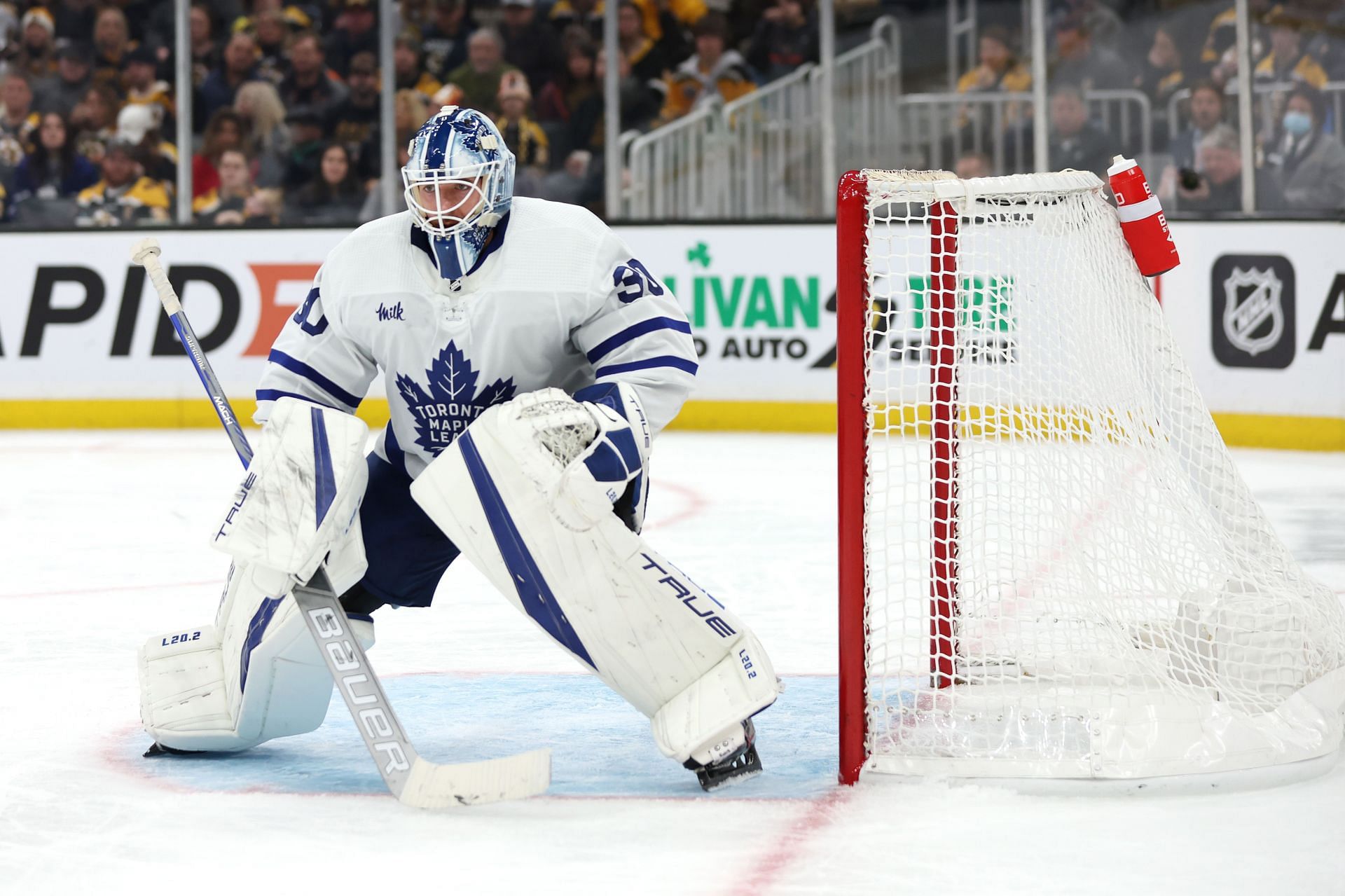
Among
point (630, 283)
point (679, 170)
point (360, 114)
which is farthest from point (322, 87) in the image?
point (630, 283)

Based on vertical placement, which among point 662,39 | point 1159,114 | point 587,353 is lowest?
point 587,353

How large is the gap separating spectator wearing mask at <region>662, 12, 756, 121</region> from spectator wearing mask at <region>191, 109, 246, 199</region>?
1.84 m

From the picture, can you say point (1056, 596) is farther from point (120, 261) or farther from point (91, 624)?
point (120, 261)

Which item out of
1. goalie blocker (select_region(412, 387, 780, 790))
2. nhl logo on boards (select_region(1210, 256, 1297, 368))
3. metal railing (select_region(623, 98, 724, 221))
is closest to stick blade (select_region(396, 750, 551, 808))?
goalie blocker (select_region(412, 387, 780, 790))

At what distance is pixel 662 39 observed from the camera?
7.43m

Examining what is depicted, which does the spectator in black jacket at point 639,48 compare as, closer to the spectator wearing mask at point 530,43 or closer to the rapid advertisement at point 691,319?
the spectator wearing mask at point 530,43

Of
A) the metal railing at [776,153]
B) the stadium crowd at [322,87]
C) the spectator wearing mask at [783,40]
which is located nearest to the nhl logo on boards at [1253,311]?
the stadium crowd at [322,87]

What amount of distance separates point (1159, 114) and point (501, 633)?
14.2 feet

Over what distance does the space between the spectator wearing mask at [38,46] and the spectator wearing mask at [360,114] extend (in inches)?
53.0

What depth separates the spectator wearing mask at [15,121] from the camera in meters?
7.39

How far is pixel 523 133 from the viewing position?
23.9 ft

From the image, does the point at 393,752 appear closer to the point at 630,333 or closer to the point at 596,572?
the point at 596,572

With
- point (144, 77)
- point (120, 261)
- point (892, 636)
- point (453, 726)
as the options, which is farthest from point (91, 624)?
point (144, 77)

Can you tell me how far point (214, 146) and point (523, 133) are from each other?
133 cm
